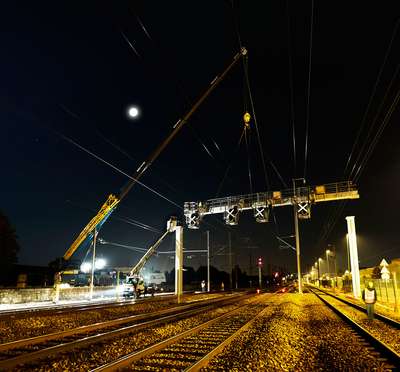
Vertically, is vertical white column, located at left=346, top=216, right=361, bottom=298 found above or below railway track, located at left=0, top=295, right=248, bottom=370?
above

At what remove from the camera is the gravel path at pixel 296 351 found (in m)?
8.41

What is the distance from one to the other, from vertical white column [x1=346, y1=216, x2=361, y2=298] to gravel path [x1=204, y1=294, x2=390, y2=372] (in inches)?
892

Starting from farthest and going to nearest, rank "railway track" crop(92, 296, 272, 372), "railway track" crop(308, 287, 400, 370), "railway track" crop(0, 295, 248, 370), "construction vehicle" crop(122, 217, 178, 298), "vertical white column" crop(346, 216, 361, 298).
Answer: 1. "construction vehicle" crop(122, 217, 178, 298)
2. "vertical white column" crop(346, 216, 361, 298)
3. "railway track" crop(308, 287, 400, 370)
4. "railway track" crop(0, 295, 248, 370)
5. "railway track" crop(92, 296, 272, 372)

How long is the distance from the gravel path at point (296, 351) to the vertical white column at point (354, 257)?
22661 mm

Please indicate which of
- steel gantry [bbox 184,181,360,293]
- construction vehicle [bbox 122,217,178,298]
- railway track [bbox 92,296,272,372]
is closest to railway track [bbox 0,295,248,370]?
railway track [bbox 92,296,272,372]

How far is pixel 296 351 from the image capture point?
991 centimetres

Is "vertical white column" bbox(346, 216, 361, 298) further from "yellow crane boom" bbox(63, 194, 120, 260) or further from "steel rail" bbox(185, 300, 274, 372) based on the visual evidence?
"steel rail" bbox(185, 300, 274, 372)

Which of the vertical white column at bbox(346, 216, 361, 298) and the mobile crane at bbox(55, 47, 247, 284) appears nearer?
the mobile crane at bbox(55, 47, 247, 284)

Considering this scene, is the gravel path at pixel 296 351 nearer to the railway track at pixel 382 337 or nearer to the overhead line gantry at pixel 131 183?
the railway track at pixel 382 337

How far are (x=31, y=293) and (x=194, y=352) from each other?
24.2m

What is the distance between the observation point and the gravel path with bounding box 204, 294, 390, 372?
27.6 feet

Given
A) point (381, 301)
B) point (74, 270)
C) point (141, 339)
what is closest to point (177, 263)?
point (74, 270)

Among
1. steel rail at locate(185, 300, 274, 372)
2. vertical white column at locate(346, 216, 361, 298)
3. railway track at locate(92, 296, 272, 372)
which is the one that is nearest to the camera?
steel rail at locate(185, 300, 274, 372)

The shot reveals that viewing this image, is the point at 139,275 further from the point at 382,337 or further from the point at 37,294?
the point at 382,337
